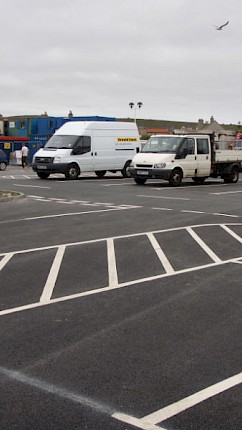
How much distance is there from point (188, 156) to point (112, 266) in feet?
48.2

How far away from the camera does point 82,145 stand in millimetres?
24219

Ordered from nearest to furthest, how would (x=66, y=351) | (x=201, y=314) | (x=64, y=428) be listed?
(x=64, y=428) → (x=66, y=351) → (x=201, y=314)

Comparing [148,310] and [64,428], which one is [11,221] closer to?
[148,310]

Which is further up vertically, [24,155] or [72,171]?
[24,155]

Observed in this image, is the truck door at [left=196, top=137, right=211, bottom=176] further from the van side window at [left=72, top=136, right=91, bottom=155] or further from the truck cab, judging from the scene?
the van side window at [left=72, top=136, right=91, bottom=155]

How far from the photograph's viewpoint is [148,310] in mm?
5141

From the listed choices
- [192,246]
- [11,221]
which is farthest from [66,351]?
[11,221]

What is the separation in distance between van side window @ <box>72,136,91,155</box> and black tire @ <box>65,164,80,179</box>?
2.10 feet

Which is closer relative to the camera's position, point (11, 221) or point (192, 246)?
point (192, 246)

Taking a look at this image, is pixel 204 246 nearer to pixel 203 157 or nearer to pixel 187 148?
pixel 187 148

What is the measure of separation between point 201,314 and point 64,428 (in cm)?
238

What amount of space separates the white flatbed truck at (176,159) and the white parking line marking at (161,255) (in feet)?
36.1

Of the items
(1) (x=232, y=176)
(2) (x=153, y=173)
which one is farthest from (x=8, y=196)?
(1) (x=232, y=176)

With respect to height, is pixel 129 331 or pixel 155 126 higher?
pixel 155 126
